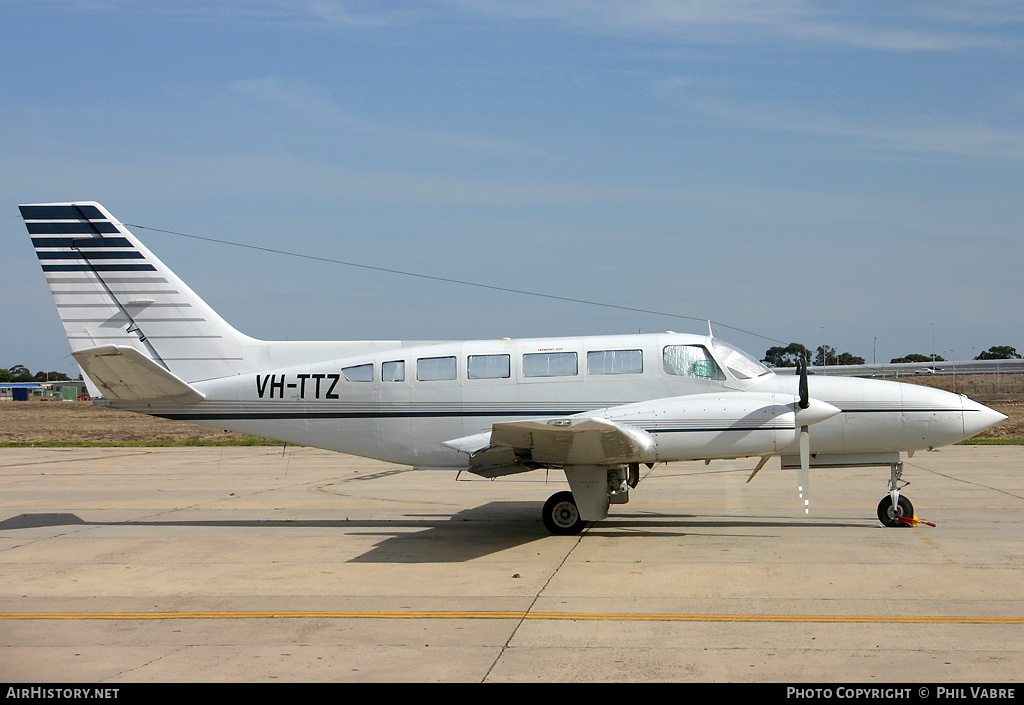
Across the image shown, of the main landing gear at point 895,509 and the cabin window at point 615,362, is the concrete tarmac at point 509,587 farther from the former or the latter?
the cabin window at point 615,362

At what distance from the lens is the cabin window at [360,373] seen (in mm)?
13242

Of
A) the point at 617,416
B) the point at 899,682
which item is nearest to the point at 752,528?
the point at 617,416

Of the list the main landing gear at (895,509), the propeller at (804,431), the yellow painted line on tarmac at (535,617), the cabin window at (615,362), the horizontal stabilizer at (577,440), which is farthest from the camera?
the cabin window at (615,362)

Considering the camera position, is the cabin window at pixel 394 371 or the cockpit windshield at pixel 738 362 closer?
the cockpit windshield at pixel 738 362

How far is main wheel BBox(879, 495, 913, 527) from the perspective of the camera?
12.2m

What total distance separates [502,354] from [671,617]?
19.6 ft

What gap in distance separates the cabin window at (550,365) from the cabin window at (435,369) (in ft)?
3.71

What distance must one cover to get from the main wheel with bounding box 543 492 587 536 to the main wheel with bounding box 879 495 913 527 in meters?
4.43

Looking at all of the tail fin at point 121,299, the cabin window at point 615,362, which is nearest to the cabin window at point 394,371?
the tail fin at point 121,299

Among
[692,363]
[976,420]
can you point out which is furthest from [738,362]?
[976,420]

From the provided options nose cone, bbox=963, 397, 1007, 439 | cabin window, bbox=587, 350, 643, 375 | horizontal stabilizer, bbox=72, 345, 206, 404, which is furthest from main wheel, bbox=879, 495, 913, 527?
horizontal stabilizer, bbox=72, 345, 206, 404

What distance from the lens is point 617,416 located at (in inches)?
467

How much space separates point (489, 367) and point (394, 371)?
5.01 ft
